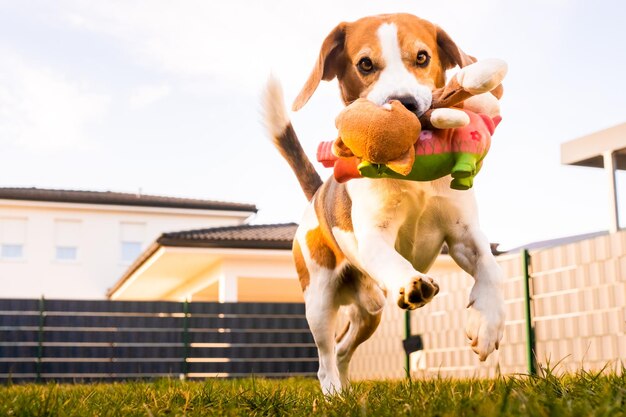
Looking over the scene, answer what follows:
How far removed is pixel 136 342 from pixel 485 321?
11.2 meters

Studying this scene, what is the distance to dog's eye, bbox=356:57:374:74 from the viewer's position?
3724 mm

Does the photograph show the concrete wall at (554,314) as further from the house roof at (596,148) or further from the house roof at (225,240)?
the house roof at (225,240)

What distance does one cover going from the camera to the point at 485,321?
3.40 metres

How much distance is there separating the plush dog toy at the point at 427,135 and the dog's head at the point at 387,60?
0.13 metres

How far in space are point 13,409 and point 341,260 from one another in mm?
2220

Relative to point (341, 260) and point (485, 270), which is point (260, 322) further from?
point (485, 270)

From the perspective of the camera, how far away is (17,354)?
13516 millimetres

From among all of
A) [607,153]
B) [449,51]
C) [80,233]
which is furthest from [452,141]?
[80,233]

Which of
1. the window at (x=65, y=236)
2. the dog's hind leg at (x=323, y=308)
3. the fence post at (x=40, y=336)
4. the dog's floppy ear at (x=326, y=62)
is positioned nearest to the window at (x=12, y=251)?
the window at (x=65, y=236)

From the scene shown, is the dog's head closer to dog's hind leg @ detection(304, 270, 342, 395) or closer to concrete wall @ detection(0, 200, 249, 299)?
dog's hind leg @ detection(304, 270, 342, 395)

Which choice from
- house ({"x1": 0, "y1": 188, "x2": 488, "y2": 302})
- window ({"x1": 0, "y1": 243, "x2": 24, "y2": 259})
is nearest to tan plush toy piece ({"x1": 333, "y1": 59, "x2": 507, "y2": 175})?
house ({"x1": 0, "y1": 188, "x2": 488, "y2": 302})

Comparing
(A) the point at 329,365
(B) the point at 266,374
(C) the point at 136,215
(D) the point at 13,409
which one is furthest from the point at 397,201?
(C) the point at 136,215

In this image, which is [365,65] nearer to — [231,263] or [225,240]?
[225,240]

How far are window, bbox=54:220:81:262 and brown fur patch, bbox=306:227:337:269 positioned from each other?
23626 millimetres
